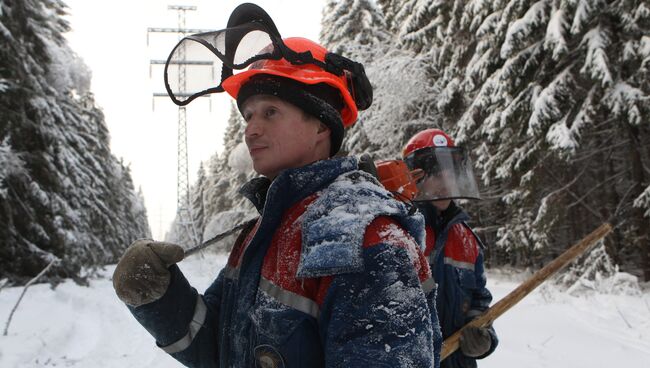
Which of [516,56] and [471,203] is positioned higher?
[516,56]

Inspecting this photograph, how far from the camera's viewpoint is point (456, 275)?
324cm

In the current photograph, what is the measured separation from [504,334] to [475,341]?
435 cm

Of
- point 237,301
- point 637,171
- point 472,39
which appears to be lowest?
point 637,171

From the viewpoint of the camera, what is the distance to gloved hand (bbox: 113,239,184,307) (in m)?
1.69

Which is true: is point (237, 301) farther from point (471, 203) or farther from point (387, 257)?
point (471, 203)

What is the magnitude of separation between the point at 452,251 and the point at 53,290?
32.2 ft

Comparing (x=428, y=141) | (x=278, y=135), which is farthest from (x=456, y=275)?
(x=278, y=135)

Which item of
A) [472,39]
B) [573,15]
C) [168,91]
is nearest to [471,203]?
[472,39]

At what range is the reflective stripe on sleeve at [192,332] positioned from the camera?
1742mm

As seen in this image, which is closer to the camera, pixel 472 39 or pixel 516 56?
pixel 516 56

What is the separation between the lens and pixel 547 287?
399 inches

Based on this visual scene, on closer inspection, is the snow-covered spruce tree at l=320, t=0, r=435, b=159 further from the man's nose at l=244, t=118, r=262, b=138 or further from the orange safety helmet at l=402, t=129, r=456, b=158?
the man's nose at l=244, t=118, r=262, b=138

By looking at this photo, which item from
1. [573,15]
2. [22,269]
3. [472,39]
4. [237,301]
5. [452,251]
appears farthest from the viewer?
[472,39]

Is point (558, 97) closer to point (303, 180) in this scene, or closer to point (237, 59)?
point (237, 59)
